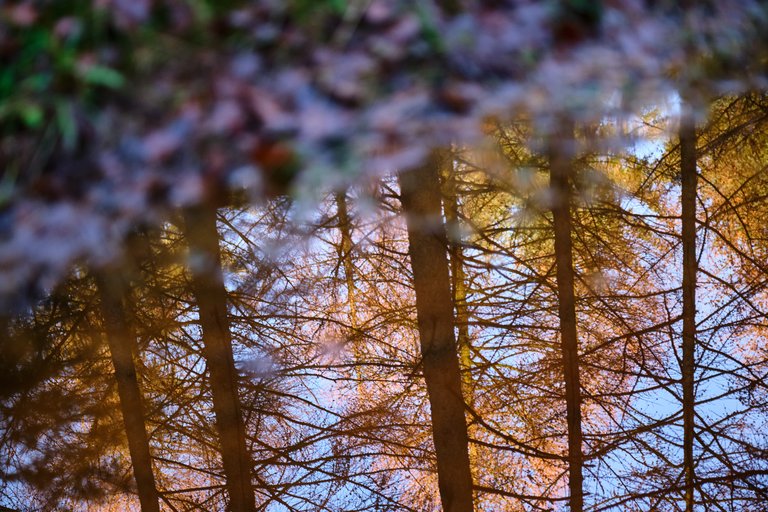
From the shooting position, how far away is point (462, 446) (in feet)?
6.10

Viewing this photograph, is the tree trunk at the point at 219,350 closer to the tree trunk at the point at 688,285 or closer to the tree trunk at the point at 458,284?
the tree trunk at the point at 458,284

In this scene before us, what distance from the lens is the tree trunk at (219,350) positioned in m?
2.09

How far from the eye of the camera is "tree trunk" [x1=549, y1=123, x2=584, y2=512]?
2018mm

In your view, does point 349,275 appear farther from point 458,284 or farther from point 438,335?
point 438,335

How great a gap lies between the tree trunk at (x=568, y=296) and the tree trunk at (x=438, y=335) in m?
0.45

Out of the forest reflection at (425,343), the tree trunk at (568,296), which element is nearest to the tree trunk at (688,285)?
the forest reflection at (425,343)

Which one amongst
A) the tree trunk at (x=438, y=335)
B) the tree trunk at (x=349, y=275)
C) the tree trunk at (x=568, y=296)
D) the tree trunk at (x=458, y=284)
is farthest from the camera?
the tree trunk at (x=458, y=284)

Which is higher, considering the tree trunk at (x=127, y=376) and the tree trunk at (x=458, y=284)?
the tree trunk at (x=458, y=284)

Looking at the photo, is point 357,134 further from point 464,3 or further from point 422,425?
point 422,425

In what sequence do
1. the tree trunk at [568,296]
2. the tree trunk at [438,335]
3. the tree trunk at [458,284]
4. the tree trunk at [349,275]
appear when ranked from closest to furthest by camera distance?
1. the tree trunk at [438,335]
2. the tree trunk at [568,296]
3. the tree trunk at [349,275]
4. the tree trunk at [458,284]

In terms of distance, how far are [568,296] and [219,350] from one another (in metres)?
1.60

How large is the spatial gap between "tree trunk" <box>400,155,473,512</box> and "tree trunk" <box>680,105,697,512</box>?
0.78 m

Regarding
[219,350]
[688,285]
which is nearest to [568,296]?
[688,285]

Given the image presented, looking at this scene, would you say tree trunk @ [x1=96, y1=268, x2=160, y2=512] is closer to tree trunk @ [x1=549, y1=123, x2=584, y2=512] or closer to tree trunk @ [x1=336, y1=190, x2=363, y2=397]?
tree trunk @ [x1=336, y1=190, x2=363, y2=397]
